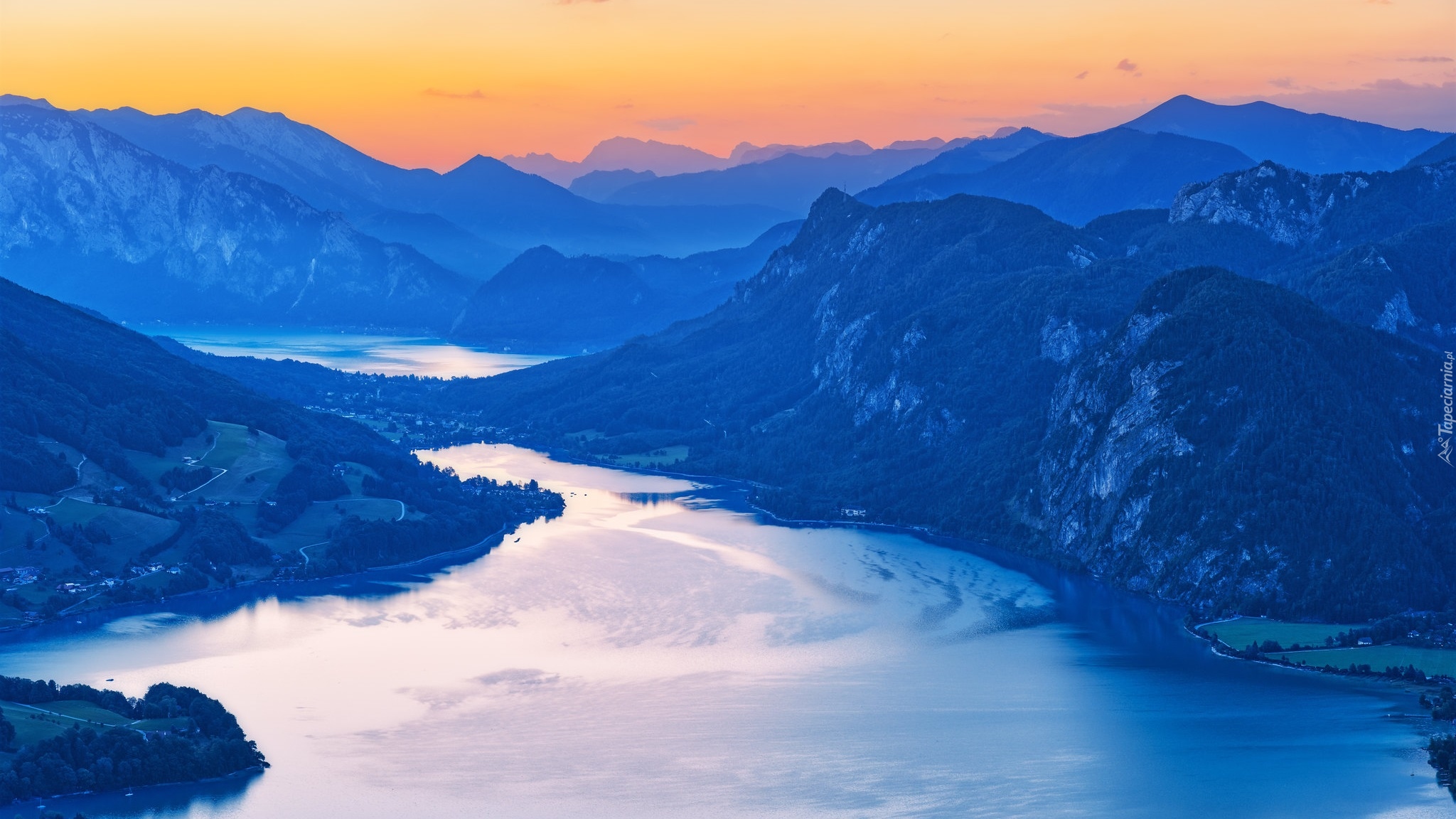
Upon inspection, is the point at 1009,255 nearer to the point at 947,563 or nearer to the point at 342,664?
the point at 947,563

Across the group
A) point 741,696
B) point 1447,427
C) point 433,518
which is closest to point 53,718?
point 741,696

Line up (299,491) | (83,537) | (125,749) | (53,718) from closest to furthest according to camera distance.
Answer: (125,749) → (53,718) → (83,537) → (299,491)

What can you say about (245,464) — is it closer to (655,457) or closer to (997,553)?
(655,457)

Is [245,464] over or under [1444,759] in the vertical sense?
over

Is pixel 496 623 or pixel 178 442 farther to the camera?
pixel 178 442

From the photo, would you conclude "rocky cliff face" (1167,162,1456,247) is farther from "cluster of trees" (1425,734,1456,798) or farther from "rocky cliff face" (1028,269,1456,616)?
"cluster of trees" (1425,734,1456,798)

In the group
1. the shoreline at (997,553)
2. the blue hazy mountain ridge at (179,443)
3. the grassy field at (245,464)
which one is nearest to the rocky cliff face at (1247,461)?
the shoreline at (997,553)

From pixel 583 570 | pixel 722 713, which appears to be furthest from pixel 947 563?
pixel 722 713

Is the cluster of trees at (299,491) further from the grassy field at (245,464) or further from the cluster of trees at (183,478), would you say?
the cluster of trees at (183,478)
